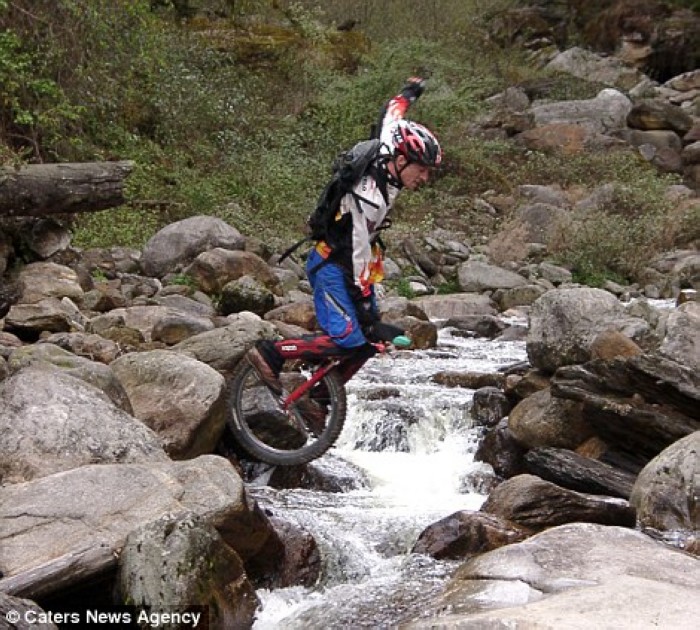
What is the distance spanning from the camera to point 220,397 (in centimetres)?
735

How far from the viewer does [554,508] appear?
652 cm

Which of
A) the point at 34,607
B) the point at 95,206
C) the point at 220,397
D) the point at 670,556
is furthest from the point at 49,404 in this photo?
the point at 95,206

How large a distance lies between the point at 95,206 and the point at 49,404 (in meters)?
5.65

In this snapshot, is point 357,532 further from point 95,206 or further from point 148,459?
point 95,206

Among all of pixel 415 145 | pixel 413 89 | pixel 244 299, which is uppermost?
pixel 413 89

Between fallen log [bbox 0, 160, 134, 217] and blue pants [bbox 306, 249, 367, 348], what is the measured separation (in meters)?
5.34

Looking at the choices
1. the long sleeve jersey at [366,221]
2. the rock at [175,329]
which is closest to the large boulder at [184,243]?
the rock at [175,329]

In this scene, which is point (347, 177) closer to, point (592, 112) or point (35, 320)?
point (35, 320)

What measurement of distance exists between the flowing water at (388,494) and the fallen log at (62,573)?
1.07 metres

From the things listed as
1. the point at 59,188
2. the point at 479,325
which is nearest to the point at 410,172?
the point at 59,188

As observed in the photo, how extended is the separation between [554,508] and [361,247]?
2076mm

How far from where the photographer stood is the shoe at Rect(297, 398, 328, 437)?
6680mm

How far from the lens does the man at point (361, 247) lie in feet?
19.9

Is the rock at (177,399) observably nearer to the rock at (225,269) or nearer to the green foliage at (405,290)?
the rock at (225,269)
